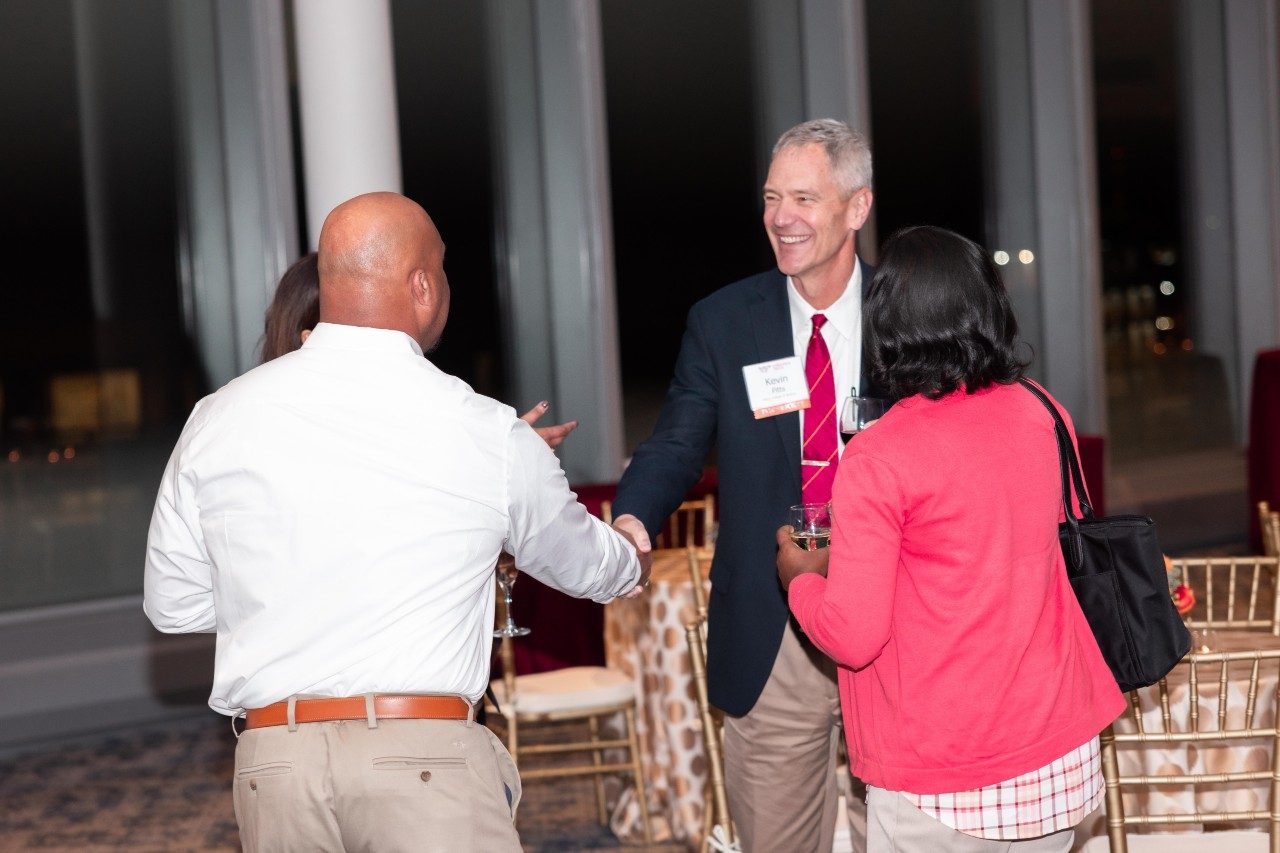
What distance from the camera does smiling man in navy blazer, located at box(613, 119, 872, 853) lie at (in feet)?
7.86

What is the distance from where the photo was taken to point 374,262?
171 cm

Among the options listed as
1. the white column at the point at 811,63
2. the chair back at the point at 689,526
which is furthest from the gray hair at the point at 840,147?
the white column at the point at 811,63

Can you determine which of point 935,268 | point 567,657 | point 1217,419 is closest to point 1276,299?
point 1217,419

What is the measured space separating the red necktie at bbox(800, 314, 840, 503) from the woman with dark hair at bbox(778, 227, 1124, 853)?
666mm

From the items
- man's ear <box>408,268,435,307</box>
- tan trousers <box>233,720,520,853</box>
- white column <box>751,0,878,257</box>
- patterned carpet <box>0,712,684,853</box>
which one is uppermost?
white column <box>751,0,878,257</box>

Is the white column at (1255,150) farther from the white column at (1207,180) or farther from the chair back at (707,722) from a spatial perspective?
the chair back at (707,722)

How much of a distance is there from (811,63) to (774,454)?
218 inches

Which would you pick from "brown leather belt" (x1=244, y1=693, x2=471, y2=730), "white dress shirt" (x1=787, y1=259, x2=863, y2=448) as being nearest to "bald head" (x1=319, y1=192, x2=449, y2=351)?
"brown leather belt" (x1=244, y1=693, x2=471, y2=730)

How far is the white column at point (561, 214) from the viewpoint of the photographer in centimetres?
691

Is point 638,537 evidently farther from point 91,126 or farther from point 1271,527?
point 91,126

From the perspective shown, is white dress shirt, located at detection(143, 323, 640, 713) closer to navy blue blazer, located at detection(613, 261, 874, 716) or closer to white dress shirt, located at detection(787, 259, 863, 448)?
navy blue blazer, located at detection(613, 261, 874, 716)

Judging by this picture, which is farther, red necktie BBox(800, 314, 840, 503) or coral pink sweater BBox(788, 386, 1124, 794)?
red necktie BBox(800, 314, 840, 503)

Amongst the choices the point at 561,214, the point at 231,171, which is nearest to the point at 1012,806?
the point at 231,171

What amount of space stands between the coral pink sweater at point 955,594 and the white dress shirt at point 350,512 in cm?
45
